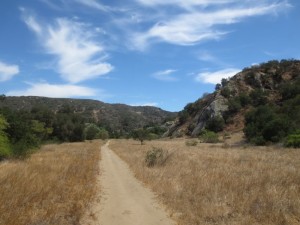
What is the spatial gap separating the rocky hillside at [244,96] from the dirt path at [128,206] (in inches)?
2522

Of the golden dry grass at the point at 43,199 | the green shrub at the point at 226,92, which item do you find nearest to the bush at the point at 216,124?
the green shrub at the point at 226,92

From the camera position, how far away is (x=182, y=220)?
10.2m

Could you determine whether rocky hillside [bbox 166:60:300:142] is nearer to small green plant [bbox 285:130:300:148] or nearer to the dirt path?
small green plant [bbox 285:130:300:148]

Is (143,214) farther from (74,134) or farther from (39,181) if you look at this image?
(74,134)

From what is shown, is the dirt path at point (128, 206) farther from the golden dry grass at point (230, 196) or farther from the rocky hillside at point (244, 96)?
the rocky hillside at point (244, 96)

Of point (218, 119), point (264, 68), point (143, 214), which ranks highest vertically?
point (264, 68)

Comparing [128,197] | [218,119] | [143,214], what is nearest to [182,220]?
[143,214]

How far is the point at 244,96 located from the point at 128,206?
80424 millimetres

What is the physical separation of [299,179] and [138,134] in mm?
63209

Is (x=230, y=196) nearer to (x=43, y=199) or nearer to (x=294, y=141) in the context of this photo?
(x=43, y=199)

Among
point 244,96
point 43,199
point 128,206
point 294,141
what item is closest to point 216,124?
point 244,96

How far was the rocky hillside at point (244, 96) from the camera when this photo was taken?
273ft

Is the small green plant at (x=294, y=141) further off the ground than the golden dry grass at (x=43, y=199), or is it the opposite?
the small green plant at (x=294, y=141)

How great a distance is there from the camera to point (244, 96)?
3514 inches
